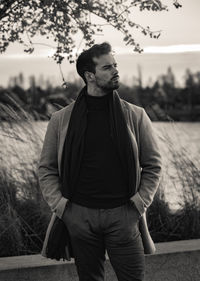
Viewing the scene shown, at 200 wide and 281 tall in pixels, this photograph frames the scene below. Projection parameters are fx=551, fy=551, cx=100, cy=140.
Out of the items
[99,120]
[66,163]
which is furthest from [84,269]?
[99,120]

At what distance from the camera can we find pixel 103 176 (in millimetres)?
2932

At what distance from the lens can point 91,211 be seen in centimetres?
293

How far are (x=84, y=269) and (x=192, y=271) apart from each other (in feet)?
4.94

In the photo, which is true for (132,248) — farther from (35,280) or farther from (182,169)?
(182,169)

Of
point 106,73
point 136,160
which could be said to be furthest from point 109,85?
point 136,160

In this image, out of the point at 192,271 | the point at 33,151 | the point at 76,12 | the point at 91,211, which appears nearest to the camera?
the point at 91,211

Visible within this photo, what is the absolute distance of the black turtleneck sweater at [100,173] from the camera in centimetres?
293

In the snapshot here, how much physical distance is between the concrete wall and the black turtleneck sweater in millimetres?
1097

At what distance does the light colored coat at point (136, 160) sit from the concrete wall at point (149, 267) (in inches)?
29.5

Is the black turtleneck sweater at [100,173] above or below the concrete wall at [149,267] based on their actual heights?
above

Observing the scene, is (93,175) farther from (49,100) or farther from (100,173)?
(49,100)

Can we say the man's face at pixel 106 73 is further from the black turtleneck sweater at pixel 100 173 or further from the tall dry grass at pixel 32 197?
the tall dry grass at pixel 32 197

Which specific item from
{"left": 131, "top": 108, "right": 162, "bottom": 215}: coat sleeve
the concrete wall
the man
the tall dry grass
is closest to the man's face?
the man

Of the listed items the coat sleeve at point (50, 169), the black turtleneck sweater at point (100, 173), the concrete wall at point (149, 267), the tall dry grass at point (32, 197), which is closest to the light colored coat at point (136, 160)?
the coat sleeve at point (50, 169)
